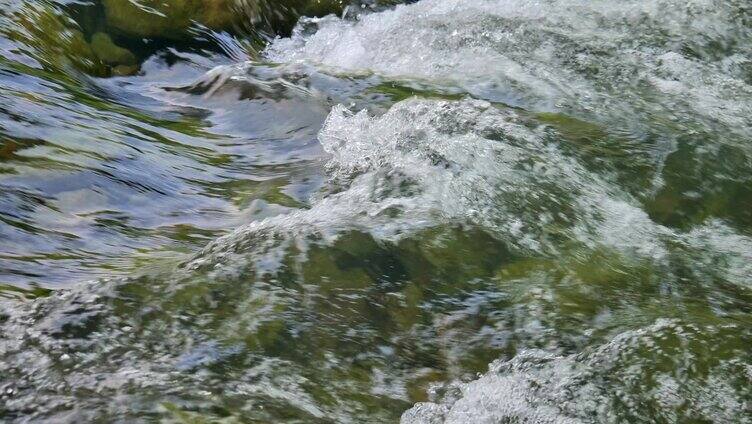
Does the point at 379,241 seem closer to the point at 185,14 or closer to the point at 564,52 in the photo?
the point at 564,52

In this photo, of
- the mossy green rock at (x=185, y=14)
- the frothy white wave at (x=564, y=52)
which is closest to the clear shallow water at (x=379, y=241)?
the frothy white wave at (x=564, y=52)

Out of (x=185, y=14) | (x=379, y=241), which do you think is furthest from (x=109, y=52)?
(x=379, y=241)

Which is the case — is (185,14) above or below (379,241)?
above

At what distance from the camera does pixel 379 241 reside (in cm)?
315

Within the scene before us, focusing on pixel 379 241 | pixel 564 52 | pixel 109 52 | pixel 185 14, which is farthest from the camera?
pixel 185 14

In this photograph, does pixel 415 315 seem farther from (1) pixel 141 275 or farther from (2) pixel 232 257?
(1) pixel 141 275

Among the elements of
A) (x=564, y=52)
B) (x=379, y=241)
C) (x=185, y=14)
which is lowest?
(x=379, y=241)

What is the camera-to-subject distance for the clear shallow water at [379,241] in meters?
2.48

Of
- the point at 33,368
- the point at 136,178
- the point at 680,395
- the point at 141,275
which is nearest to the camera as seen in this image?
the point at 33,368

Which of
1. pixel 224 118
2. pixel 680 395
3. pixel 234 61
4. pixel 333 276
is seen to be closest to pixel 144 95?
pixel 224 118

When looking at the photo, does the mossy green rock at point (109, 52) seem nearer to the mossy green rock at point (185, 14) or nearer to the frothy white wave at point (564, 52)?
the mossy green rock at point (185, 14)

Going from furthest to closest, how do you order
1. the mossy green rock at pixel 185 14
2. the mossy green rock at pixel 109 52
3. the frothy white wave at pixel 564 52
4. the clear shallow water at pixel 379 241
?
the mossy green rock at pixel 185 14, the mossy green rock at pixel 109 52, the frothy white wave at pixel 564 52, the clear shallow water at pixel 379 241

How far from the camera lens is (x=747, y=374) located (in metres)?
2.62

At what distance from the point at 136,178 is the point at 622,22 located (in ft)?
11.8
